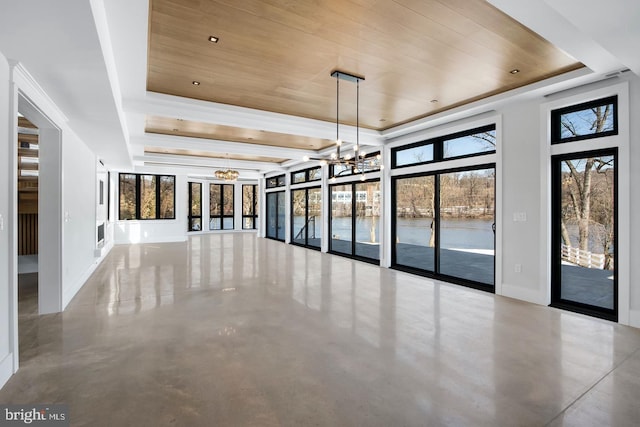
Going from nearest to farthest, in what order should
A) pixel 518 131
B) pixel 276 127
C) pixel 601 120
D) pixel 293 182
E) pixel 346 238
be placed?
pixel 601 120, pixel 518 131, pixel 276 127, pixel 346 238, pixel 293 182

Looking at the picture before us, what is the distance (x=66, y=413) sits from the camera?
2242 mm

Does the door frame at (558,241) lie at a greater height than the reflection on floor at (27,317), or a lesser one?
greater

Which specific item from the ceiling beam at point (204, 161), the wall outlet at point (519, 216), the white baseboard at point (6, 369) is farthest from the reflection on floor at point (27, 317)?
the wall outlet at point (519, 216)

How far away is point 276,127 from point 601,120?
479cm

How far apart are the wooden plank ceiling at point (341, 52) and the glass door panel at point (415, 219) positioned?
1957mm

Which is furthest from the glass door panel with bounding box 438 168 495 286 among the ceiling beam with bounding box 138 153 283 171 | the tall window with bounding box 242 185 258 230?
the tall window with bounding box 242 185 258 230

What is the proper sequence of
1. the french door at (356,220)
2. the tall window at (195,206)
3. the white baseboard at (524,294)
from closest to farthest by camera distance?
the white baseboard at (524,294) < the french door at (356,220) < the tall window at (195,206)

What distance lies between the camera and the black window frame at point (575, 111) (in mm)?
4121

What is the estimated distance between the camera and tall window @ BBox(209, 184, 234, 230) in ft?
55.0

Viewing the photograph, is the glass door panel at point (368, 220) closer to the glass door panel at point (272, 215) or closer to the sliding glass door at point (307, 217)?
the sliding glass door at point (307, 217)

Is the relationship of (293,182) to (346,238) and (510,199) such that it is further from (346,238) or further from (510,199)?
(510,199)

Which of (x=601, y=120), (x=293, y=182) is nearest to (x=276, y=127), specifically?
(x=601, y=120)
